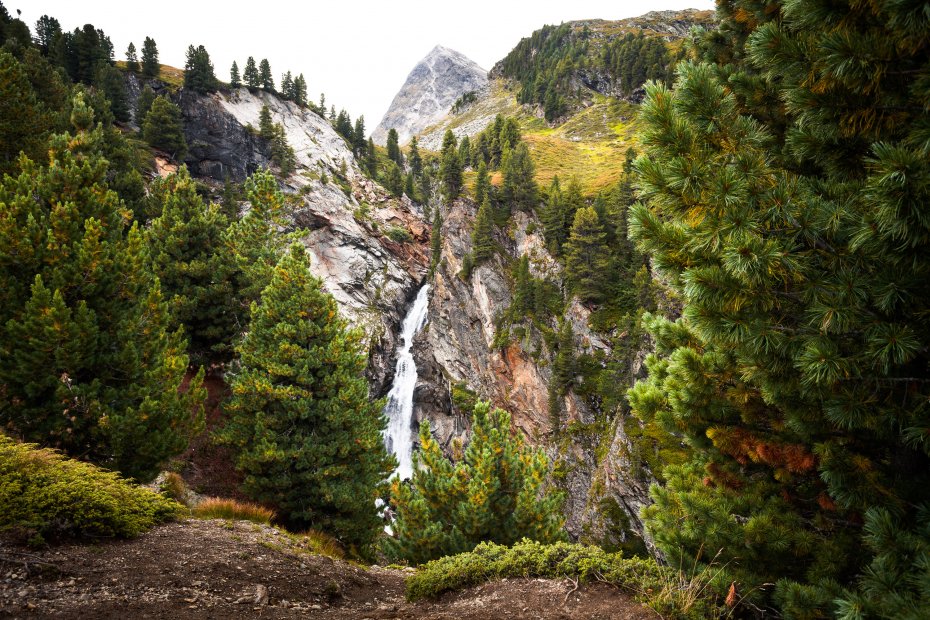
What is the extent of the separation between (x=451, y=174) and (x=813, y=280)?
51.4m

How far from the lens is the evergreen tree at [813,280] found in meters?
2.72

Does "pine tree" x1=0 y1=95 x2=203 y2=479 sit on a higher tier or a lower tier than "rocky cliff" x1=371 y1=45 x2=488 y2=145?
lower

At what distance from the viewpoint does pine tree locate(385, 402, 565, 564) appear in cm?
1030

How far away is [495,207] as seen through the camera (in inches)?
1941

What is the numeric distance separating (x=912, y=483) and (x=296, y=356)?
505 inches

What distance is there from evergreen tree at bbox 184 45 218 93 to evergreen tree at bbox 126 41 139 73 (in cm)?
724

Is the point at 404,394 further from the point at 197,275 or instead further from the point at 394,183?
the point at 394,183

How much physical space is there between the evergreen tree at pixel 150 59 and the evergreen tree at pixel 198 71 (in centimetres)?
481

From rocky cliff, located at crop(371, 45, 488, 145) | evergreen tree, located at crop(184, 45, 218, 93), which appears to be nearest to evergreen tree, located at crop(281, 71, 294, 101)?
evergreen tree, located at crop(184, 45, 218, 93)

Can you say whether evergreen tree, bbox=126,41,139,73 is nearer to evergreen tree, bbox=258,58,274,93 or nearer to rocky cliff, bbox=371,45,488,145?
evergreen tree, bbox=258,58,274,93

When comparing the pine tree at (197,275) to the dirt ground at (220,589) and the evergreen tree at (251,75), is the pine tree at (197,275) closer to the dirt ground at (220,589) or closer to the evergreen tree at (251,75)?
the dirt ground at (220,589)

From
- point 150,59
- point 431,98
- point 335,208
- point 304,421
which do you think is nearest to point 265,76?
point 150,59

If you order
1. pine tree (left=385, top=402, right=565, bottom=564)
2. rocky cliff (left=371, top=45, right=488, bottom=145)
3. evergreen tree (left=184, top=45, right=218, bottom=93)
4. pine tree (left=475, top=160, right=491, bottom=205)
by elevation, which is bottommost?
pine tree (left=385, top=402, right=565, bottom=564)

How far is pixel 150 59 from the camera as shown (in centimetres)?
6044
